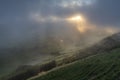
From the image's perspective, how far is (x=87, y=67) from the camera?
351ft

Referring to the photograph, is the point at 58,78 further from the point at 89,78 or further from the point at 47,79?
the point at 89,78

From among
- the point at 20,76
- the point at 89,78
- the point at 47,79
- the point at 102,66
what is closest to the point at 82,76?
the point at 89,78

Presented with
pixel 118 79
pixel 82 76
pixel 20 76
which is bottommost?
pixel 118 79

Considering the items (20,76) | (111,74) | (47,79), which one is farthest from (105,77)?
(20,76)

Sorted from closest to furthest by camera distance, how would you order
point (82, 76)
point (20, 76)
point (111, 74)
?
point (111, 74)
point (82, 76)
point (20, 76)

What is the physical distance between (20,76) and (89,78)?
120 meters

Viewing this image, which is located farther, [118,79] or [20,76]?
[20,76]

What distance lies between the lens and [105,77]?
8219cm

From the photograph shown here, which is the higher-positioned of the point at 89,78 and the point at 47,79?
the point at 47,79

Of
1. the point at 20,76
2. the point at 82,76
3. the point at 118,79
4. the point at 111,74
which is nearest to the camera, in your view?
the point at 118,79

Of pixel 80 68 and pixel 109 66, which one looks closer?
pixel 109 66

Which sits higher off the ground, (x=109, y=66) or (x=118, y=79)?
(x=109, y=66)

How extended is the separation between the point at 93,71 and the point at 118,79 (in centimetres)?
1880

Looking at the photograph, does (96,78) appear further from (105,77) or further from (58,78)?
(58,78)
